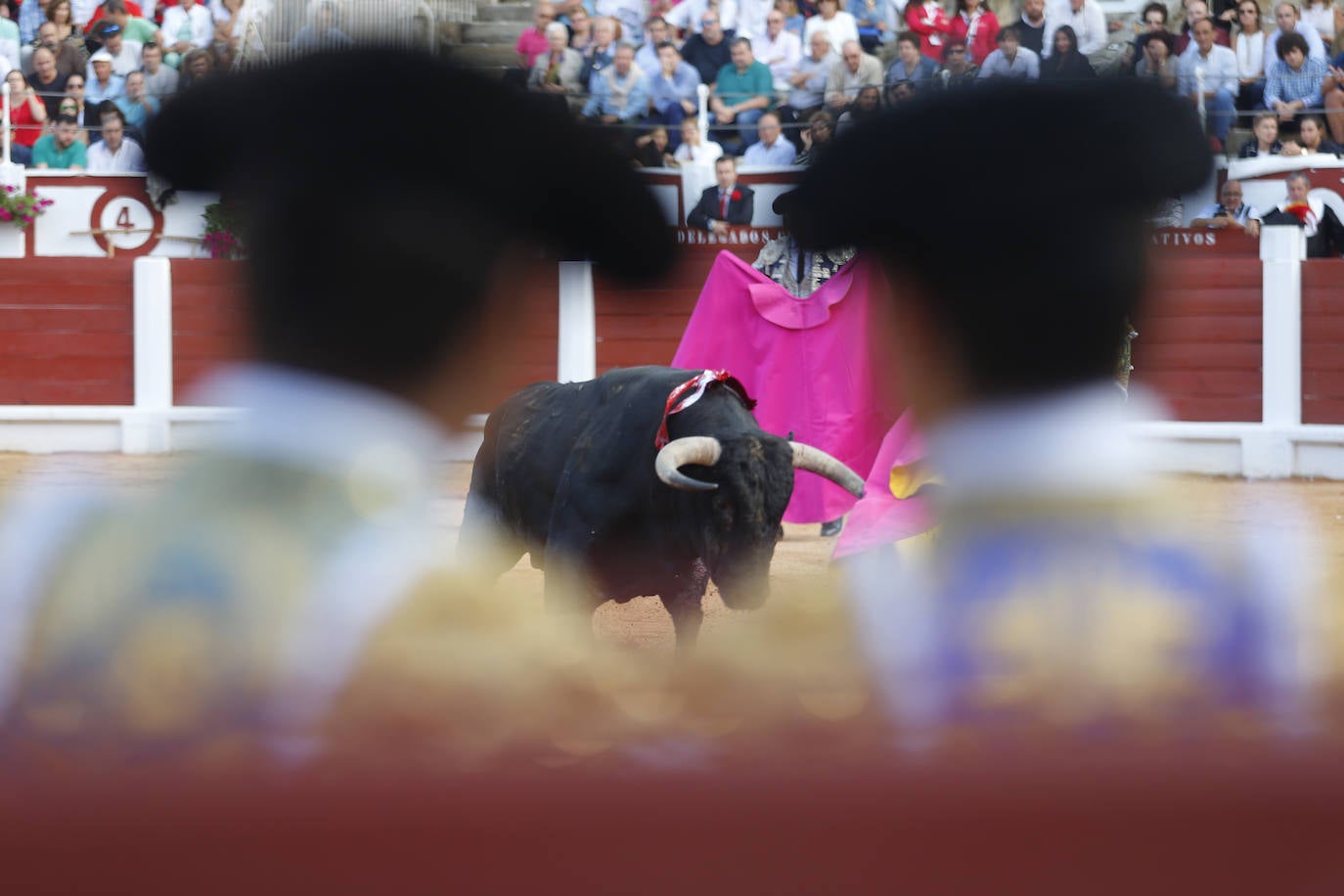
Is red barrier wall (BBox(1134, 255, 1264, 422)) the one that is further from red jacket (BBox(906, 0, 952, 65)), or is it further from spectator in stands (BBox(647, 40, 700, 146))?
red jacket (BBox(906, 0, 952, 65))

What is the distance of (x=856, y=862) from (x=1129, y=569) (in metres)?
0.20

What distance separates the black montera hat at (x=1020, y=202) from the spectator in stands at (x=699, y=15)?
13.3 ft

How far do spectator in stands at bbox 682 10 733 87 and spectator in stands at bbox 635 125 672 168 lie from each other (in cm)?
439

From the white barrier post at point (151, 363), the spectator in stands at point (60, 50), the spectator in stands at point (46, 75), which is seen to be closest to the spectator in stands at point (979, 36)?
the white barrier post at point (151, 363)

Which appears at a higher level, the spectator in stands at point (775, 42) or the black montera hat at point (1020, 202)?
the spectator in stands at point (775, 42)

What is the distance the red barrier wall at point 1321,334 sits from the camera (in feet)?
25.4

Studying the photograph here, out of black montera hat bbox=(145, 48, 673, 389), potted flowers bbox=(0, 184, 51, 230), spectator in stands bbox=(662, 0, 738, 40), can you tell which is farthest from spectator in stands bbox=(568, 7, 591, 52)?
potted flowers bbox=(0, 184, 51, 230)

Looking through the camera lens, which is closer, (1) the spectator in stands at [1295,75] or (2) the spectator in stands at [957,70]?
(2) the spectator in stands at [957,70]

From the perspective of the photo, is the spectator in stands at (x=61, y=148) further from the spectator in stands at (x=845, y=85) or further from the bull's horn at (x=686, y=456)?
the spectator in stands at (x=845, y=85)

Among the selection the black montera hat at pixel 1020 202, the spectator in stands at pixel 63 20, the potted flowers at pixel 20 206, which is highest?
the spectator in stands at pixel 63 20

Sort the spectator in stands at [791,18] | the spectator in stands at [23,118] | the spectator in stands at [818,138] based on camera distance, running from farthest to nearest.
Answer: the spectator in stands at [23,118], the spectator in stands at [791,18], the spectator in stands at [818,138]

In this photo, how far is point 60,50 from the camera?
28.2 feet

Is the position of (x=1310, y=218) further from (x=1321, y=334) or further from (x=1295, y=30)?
(x=1295, y=30)

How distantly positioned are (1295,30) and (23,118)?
780 cm
